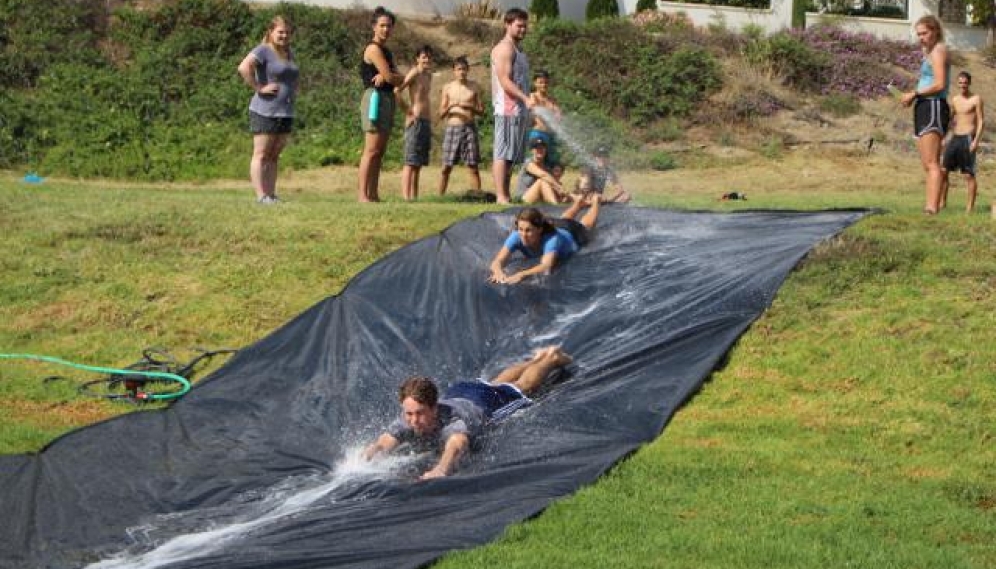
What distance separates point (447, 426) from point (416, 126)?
7.42 metres

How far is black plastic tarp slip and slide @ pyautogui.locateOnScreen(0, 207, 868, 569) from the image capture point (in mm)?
6871

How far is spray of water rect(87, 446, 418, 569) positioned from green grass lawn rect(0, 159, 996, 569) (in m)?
1.20

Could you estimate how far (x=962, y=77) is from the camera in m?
15.5

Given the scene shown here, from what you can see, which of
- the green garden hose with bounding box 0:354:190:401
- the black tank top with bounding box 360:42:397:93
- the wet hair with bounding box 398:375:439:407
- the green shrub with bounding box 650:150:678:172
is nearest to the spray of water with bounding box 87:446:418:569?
the wet hair with bounding box 398:375:439:407

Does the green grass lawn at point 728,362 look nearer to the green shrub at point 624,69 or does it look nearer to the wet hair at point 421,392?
the wet hair at point 421,392

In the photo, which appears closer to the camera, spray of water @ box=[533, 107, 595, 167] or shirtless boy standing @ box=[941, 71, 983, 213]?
spray of water @ box=[533, 107, 595, 167]

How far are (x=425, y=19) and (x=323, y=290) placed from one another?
58.4 feet

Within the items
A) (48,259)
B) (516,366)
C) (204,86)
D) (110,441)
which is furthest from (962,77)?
(204,86)

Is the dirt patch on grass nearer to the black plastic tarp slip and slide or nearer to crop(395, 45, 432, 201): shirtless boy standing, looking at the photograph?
the black plastic tarp slip and slide

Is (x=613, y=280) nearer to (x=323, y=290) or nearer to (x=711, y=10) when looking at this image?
(x=323, y=290)

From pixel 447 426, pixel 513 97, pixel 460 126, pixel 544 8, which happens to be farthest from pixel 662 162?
pixel 447 426

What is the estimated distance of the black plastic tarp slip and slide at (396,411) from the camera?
6.87 meters

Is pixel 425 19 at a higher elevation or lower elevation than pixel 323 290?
higher

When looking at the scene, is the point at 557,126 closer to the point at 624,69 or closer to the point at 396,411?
the point at 396,411
